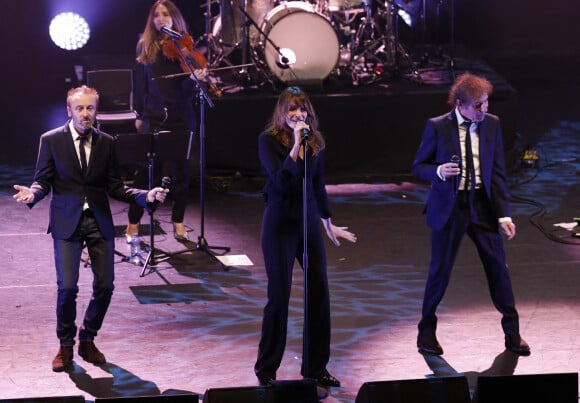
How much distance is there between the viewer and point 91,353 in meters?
7.85

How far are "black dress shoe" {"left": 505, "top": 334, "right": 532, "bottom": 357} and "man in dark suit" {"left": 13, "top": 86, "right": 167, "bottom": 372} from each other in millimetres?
2531

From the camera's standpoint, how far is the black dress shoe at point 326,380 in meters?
7.34

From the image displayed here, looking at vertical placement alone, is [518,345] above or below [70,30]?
below

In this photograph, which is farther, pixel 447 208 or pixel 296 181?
pixel 447 208

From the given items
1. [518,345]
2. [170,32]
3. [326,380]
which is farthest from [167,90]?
[518,345]

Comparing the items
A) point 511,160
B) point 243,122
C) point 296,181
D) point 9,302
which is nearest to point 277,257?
point 296,181

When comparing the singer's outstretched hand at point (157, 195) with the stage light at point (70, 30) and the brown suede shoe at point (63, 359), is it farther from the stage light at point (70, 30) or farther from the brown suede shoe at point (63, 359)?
the stage light at point (70, 30)

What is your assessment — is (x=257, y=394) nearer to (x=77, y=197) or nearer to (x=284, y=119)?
(x=284, y=119)

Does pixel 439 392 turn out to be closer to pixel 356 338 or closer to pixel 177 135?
pixel 356 338

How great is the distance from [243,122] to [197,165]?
1636mm

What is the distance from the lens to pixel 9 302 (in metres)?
9.05

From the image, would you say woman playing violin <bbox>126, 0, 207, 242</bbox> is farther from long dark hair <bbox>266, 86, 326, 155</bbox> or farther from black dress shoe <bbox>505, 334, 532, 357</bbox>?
black dress shoe <bbox>505, 334, 532, 357</bbox>

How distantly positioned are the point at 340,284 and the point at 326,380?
223 centimetres

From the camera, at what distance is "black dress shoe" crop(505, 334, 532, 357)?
7.95 meters
